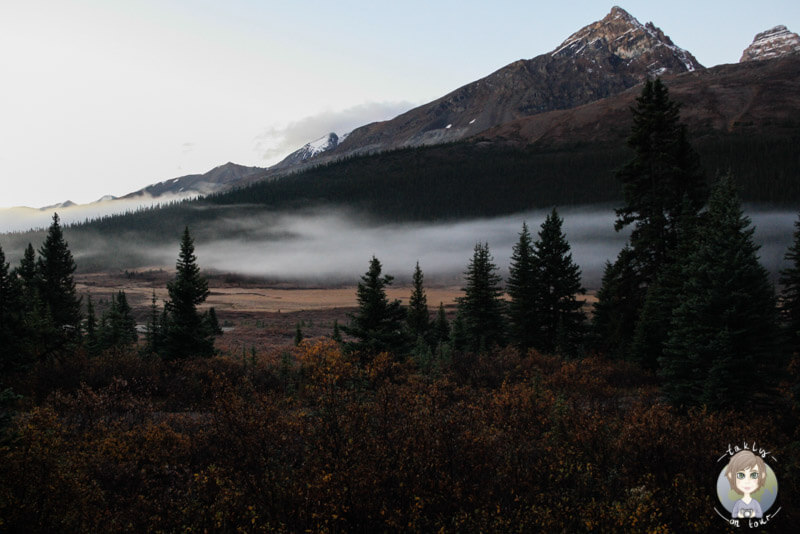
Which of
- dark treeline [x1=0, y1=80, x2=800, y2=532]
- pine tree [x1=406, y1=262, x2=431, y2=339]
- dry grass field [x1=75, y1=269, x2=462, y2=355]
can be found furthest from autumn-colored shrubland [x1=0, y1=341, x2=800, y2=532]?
pine tree [x1=406, y1=262, x2=431, y2=339]

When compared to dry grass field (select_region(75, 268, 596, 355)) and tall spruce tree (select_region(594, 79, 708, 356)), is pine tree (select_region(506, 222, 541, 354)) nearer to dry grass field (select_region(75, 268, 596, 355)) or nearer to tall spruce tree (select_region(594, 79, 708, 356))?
tall spruce tree (select_region(594, 79, 708, 356))

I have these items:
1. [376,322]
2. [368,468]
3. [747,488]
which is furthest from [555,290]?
[368,468]

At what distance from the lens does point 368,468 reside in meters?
7.13

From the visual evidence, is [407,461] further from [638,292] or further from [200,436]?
[638,292]

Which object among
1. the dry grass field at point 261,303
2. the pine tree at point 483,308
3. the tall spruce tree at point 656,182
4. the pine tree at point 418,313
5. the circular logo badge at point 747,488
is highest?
the tall spruce tree at point 656,182

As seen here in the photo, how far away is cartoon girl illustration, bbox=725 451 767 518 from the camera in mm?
6894

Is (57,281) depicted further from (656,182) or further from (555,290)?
(656,182)

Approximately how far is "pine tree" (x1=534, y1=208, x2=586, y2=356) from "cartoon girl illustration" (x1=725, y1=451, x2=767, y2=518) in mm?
23808

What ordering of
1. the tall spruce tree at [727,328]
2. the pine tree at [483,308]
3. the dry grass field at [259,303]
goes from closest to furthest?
the tall spruce tree at [727,328]
the pine tree at [483,308]
the dry grass field at [259,303]

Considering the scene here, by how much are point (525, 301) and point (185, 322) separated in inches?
904

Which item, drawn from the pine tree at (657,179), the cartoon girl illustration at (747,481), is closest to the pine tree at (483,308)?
the pine tree at (657,179)

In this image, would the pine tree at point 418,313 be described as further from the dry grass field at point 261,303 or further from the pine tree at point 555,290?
the pine tree at point 555,290

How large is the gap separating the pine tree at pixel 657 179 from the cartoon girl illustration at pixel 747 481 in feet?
49.4

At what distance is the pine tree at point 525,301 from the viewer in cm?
3114
